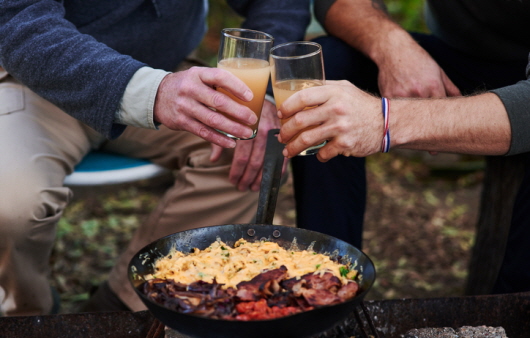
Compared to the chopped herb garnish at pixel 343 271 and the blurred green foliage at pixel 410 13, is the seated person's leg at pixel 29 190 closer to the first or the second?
the chopped herb garnish at pixel 343 271

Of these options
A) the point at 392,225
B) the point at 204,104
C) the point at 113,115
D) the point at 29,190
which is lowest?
the point at 392,225

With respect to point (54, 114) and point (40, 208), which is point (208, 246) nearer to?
point (40, 208)

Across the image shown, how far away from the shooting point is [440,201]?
4.92 m

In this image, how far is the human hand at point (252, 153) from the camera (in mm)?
2602

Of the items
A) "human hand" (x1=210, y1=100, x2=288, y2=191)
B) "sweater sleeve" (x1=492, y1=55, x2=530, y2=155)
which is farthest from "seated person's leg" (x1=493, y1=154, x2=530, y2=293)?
"human hand" (x1=210, y1=100, x2=288, y2=191)

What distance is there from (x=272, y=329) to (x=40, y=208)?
4.03 feet

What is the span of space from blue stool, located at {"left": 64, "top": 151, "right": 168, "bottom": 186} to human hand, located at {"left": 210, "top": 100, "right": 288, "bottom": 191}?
330 millimetres

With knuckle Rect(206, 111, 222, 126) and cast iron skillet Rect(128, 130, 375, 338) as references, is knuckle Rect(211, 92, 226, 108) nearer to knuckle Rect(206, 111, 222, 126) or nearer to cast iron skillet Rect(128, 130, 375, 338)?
knuckle Rect(206, 111, 222, 126)

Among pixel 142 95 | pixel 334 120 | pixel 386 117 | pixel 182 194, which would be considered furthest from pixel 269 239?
pixel 182 194

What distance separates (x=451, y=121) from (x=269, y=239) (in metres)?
0.77

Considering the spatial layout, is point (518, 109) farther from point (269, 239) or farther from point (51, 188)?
point (51, 188)

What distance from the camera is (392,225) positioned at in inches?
181

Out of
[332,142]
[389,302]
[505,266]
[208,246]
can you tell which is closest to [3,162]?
[208,246]

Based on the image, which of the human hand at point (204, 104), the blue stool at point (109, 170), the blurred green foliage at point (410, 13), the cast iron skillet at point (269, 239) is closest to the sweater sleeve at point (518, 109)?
the cast iron skillet at point (269, 239)
